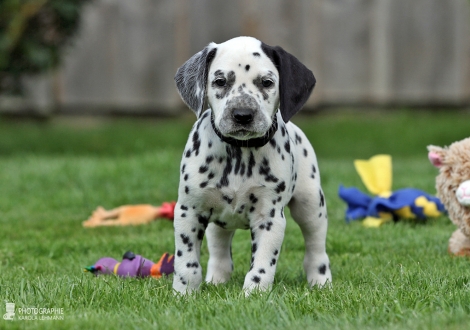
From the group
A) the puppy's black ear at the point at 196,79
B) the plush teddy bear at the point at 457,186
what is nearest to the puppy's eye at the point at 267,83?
the puppy's black ear at the point at 196,79

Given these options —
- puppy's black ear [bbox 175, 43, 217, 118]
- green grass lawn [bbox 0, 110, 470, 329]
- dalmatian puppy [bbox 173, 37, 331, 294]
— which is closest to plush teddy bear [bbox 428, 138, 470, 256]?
green grass lawn [bbox 0, 110, 470, 329]

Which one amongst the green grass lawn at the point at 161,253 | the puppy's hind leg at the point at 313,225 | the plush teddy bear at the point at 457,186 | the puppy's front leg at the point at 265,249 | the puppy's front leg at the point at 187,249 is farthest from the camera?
the plush teddy bear at the point at 457,186

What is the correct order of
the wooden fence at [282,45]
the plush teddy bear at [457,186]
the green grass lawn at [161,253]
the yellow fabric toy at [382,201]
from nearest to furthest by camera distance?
the green grass lawn at [161,253]
the plush teddy bear at [457,186]
the yellow fabric toy at [382,201]
the wooden fence at [282,45]

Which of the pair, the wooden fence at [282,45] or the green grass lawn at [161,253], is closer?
the green grass lawn at [161,253]

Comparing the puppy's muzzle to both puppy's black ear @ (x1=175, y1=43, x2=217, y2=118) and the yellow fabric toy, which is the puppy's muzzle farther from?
the yellow fabric toy

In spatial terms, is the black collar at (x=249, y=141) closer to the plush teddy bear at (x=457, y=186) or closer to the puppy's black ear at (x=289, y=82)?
the puppy's black ear at (x=289, y=82)

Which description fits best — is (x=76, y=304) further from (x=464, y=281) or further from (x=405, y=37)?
(x=405, y=37)

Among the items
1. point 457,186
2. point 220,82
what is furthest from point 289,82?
point 457,186

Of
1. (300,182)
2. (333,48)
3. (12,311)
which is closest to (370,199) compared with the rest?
(300,182)

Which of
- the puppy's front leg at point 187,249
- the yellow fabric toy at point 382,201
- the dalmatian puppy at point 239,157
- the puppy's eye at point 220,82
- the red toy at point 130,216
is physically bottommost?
the red toy at point 130,216

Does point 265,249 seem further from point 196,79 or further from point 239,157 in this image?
point 196,79

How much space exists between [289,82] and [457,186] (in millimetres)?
1546

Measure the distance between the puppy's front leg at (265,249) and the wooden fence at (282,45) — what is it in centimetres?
905

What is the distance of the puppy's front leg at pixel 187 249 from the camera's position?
4023mm
